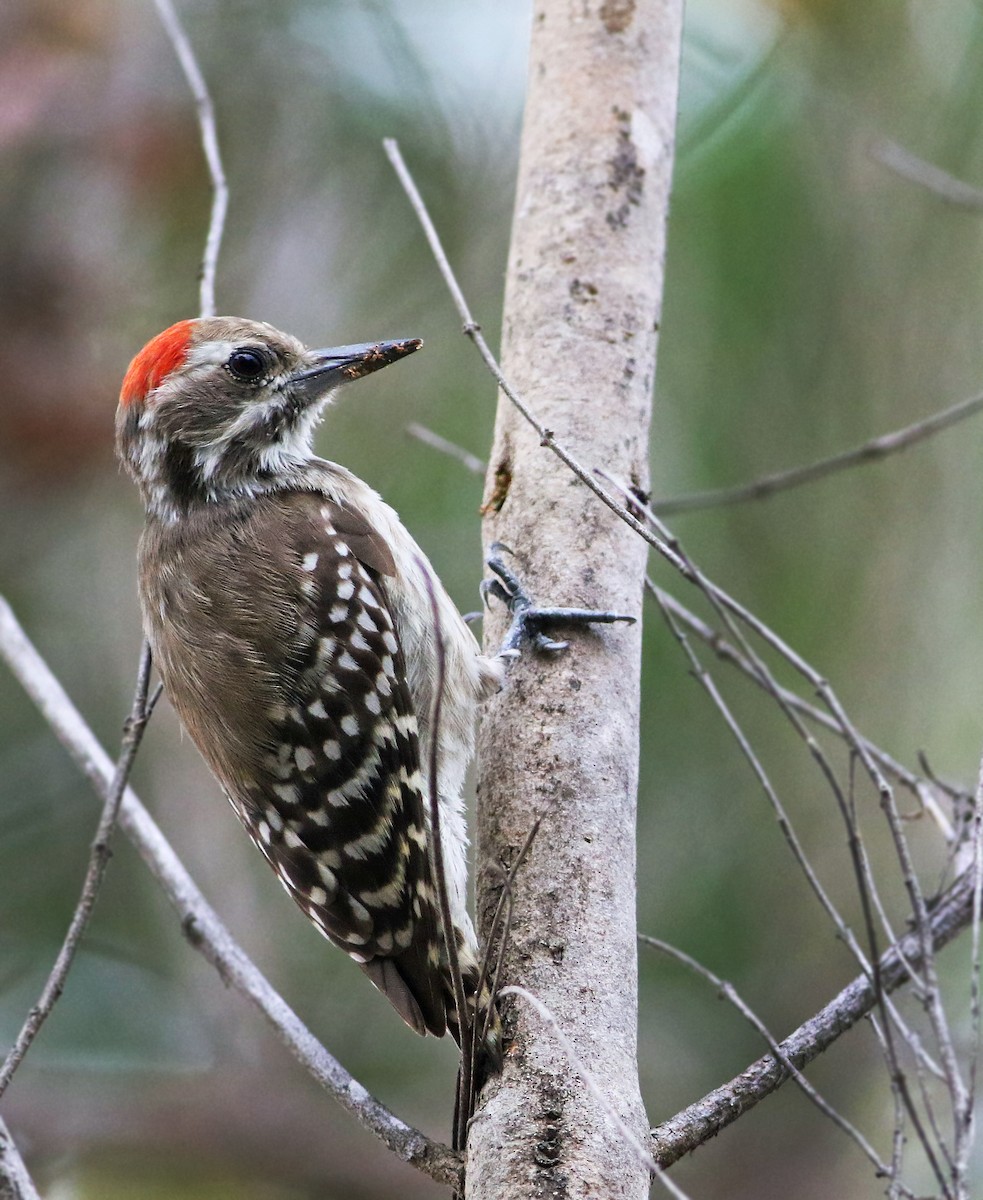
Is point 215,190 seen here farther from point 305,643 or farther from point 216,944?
point 216,944

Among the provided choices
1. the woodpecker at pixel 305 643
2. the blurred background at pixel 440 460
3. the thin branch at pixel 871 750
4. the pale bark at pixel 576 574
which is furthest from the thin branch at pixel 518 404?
the blurred background at pixel 440 460

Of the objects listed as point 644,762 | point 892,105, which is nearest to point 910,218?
point 892,105

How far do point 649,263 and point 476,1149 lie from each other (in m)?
1.84

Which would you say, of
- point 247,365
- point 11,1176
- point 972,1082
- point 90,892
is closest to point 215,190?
point 247,365

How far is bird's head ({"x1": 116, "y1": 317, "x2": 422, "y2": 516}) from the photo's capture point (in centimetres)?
324

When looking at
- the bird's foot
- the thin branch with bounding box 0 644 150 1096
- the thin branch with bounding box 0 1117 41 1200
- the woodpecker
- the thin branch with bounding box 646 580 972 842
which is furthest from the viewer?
the woodpecker

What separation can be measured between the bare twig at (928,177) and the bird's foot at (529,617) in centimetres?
163

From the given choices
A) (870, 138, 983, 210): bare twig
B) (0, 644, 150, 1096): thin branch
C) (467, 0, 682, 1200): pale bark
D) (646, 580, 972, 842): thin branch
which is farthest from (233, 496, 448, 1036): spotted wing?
(870, 138, 983, 210): bare twig

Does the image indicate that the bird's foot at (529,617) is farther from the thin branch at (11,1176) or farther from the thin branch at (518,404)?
the thin branch at (11,1176)

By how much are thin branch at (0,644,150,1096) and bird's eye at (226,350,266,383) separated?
933 mm

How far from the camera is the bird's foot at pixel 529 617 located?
8.49 ft

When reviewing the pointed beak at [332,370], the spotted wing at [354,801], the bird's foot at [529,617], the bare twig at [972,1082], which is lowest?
the bare twig at [972,1082]

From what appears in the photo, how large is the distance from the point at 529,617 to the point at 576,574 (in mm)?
124

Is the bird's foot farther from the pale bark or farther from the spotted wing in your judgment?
the spotted wing
